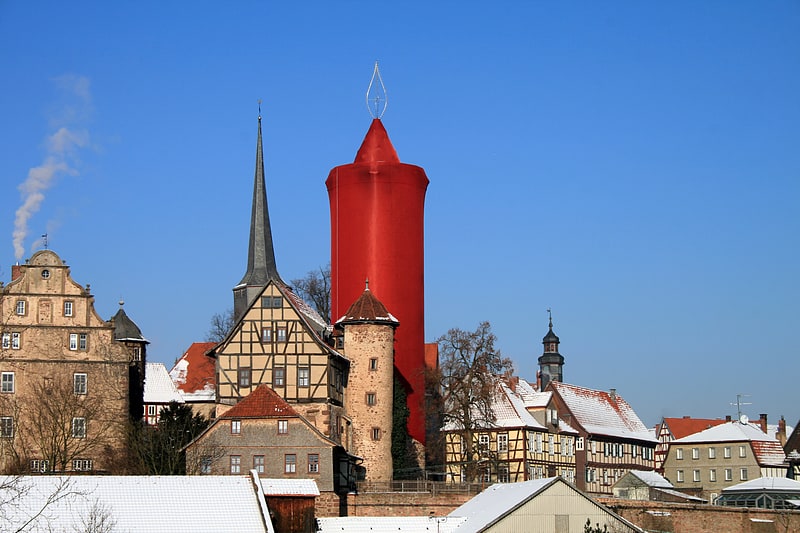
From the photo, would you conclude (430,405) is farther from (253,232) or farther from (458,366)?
(253,232)

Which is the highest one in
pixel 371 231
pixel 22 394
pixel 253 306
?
pixel 371 231

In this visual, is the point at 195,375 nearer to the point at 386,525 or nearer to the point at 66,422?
the point at 66,422

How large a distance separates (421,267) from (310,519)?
73.1ft

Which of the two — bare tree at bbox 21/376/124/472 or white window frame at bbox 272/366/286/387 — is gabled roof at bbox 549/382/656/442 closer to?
white window frame at bbox 272/366/286/387

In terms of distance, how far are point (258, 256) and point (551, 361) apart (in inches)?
1367

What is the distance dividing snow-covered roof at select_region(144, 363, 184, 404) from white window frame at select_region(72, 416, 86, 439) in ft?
21.0

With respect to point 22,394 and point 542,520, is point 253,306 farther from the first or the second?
point 542,520

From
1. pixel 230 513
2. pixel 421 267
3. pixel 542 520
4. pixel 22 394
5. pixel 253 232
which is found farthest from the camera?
pixel 253 232

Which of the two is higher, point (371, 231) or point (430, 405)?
point (371, 231)

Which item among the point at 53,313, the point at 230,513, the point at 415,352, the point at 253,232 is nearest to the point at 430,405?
the point at 415,352

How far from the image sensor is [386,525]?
47.7 m

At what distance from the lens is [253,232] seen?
73562 mm

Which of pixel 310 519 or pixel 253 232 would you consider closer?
pixel 310 519

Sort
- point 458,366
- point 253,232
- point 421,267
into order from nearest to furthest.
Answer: point 458,366 < point 421,267 < point 253,232
